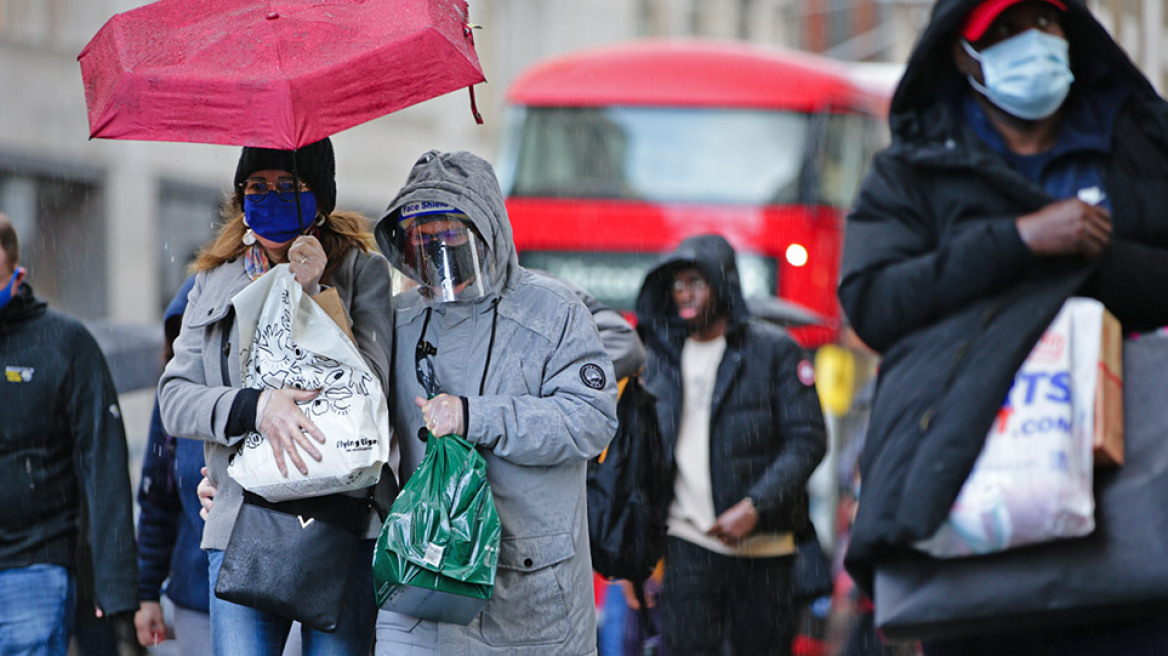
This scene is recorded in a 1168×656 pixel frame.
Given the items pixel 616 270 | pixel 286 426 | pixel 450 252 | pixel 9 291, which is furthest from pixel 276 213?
pixel 616 270

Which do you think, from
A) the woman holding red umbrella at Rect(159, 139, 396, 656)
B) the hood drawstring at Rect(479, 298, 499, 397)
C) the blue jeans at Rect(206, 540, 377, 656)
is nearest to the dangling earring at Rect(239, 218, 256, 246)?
the woman holding red umbrella at Rect(159, 139, 396, 656)

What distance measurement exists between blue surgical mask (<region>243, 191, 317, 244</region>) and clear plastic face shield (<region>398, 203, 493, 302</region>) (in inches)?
10.8

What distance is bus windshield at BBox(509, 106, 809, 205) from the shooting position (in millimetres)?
14703

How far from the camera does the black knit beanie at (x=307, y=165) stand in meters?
4.41

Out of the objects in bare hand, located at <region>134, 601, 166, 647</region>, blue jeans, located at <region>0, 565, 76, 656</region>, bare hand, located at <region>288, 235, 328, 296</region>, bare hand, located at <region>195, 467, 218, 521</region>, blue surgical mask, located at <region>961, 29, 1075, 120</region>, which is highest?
blue surgical mask, located at <region>961, 29, 1075, 120</region>

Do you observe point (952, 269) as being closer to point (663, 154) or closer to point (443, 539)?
point (443, 539)

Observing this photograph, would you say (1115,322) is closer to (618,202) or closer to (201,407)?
(201,407)

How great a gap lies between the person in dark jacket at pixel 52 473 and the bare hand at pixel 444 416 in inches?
70.0

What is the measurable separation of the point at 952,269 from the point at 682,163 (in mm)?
11545

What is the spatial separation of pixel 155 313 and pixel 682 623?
16878mm

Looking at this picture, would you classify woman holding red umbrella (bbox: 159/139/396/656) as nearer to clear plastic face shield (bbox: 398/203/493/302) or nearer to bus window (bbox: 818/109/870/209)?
clear plastic face shield (bbox: 398/203/493/302)

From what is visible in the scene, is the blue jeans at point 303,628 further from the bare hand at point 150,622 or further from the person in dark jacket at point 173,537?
the bare hand at point 150,622

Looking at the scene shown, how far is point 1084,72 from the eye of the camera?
3586 millimetres

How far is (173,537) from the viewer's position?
5.54m
